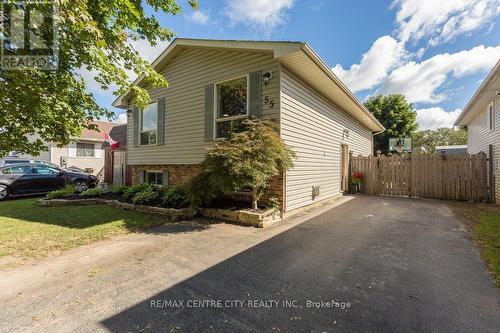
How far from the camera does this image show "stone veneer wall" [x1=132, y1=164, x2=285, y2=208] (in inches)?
250

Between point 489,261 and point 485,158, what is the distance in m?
8.07

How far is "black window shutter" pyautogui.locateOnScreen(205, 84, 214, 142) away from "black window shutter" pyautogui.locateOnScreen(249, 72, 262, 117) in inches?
60.3

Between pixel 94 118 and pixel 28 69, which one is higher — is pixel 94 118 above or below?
below

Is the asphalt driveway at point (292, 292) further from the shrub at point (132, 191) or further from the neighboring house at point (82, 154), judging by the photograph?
the neighboring house at point (82, 154)

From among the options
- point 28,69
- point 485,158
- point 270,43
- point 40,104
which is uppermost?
point 270,43

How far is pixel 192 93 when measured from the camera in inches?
327

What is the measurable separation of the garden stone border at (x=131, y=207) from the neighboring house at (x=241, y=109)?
1953 millimetres

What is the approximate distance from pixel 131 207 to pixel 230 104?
14.3 ft

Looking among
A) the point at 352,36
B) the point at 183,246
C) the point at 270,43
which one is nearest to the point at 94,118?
the point at 183,246

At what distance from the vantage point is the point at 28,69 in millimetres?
4168

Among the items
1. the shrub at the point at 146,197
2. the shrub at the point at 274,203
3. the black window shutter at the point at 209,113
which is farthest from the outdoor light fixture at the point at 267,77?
the shrub at the point at 146,197

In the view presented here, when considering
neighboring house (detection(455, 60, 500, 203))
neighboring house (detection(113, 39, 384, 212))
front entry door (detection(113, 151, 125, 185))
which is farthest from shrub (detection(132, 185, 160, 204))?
neighboring house (detection(455, 60, 500, 203))

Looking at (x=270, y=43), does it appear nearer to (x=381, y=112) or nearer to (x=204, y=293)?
(x=204, y=293)

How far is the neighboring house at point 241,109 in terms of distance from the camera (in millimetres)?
6453
